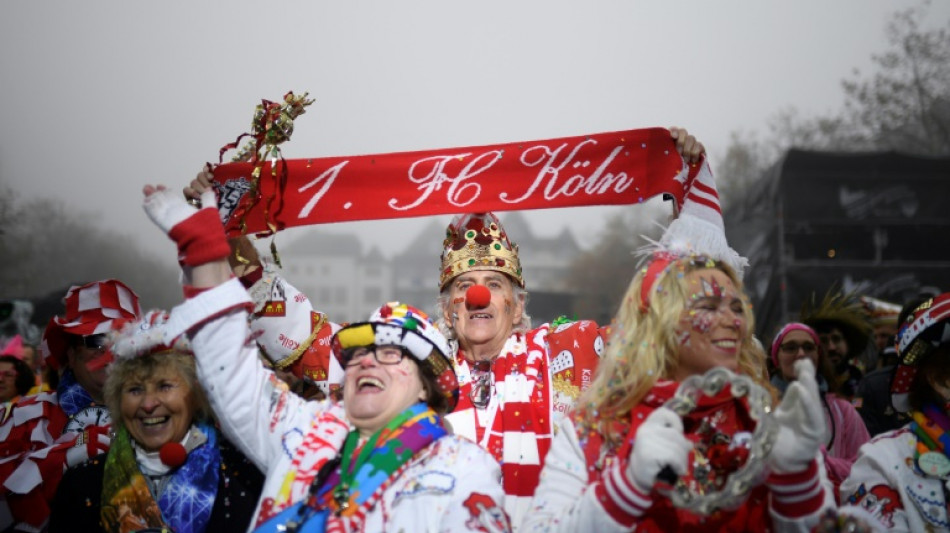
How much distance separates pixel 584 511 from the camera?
232 cm

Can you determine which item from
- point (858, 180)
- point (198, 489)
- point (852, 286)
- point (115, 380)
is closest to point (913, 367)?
point (198, 489)

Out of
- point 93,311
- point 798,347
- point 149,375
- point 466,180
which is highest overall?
point 466,180

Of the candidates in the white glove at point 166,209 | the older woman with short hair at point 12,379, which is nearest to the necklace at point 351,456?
the white glove at point 166,209

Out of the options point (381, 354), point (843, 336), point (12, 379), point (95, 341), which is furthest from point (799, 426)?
point (12, 379)

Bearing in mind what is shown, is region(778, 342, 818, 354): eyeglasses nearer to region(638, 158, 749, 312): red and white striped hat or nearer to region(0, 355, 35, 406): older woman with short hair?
region(638, 158, 749, 312): red and white striped hat

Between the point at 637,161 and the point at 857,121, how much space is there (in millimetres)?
21950

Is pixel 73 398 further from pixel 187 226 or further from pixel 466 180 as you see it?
pixel 466 180

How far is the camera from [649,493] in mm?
2279

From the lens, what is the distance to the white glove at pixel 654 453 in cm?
216

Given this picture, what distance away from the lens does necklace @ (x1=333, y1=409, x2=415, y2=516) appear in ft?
8.45

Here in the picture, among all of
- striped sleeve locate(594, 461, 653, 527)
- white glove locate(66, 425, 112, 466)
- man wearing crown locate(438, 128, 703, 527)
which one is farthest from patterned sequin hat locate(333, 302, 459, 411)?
white glove locate(66, 425, 112, 466)

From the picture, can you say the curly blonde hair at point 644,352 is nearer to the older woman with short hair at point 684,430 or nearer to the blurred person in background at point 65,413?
the older woman with short hair at point 684,430

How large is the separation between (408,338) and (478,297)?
0.93 meters

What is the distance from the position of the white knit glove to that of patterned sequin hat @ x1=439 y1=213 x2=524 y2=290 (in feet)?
4.64
